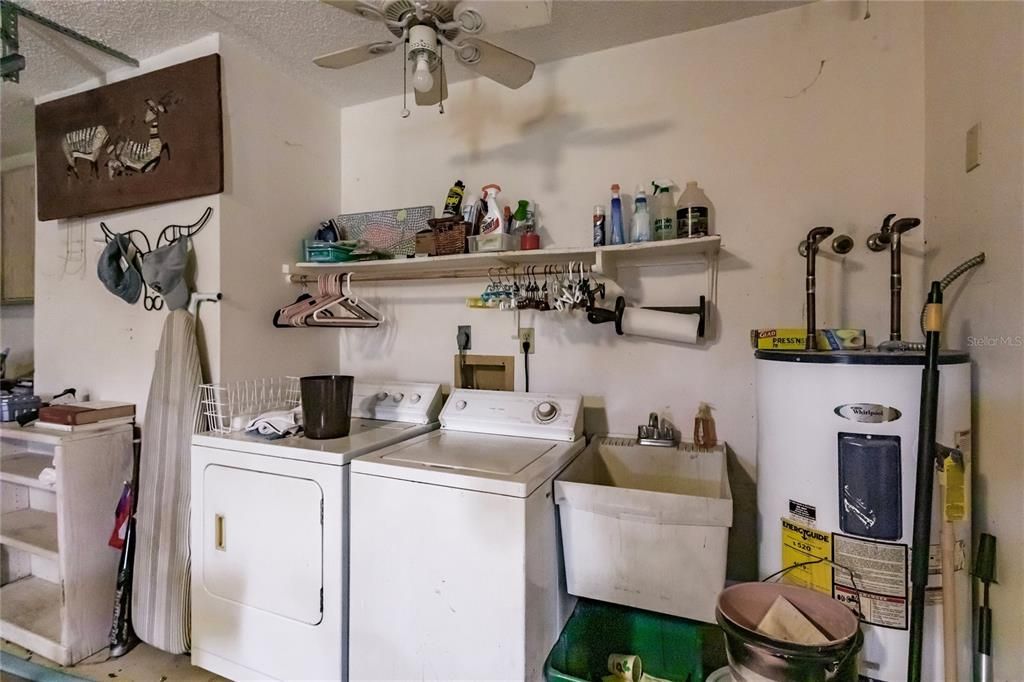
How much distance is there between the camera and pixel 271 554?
1.51m

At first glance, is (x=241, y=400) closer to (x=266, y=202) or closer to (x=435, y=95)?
(x=266, y=202)

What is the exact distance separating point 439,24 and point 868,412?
Answer: 1.50 metres

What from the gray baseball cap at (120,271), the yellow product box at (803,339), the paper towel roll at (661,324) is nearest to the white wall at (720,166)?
the paper towel roll at (661,324)

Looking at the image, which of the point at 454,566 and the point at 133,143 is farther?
the point at 133,143

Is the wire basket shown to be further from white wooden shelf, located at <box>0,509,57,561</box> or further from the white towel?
white wooden shelf, located at <box>0,509,57,561</box>

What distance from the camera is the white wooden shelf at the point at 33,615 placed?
5.78 ft

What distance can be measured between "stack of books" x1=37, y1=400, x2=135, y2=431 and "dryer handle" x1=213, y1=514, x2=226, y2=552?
757mm

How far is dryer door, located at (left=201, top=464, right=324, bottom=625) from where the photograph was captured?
57.2 inches

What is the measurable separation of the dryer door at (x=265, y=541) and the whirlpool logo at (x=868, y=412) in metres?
1.51

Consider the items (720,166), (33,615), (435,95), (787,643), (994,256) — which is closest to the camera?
(787,643)

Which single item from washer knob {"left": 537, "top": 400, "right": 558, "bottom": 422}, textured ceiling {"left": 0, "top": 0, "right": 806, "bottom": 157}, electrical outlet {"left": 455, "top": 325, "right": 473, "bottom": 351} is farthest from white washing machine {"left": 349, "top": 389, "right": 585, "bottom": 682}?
textured ceiling {"left": 0, "top": 0, "right": 806, "bottom": 157}

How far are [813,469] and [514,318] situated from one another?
1296 mm

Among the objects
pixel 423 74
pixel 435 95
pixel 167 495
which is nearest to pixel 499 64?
pixel 435 95

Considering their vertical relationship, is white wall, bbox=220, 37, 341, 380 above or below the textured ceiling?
below
